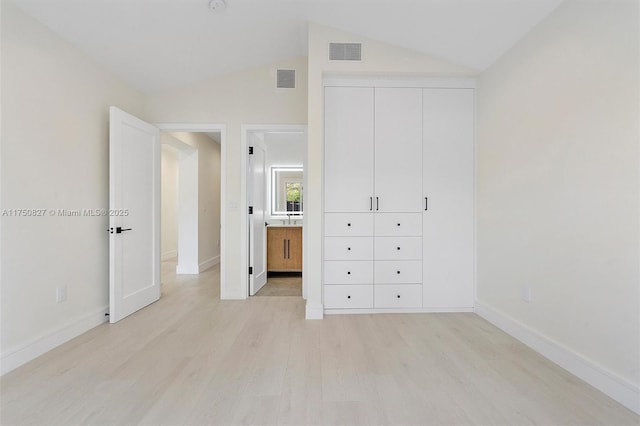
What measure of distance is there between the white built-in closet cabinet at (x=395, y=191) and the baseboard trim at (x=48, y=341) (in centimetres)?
207

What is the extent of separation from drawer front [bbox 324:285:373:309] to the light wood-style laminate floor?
0.24 metres

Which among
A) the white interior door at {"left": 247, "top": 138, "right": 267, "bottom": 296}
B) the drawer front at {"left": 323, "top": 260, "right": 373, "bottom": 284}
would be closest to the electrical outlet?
the white interior door at {"left": 247, "top": 138, "right": 267, "bottom": 296}

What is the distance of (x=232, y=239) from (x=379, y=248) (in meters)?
1.70

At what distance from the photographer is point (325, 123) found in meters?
2.95

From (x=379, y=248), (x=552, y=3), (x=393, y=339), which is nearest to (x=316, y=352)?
(x=393, y=339)

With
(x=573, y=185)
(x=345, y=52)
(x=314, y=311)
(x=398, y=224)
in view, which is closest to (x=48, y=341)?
(x=314, y=311)

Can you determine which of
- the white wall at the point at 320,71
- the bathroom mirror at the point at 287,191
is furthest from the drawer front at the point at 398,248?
the bathroom mirror at the point at 287,191

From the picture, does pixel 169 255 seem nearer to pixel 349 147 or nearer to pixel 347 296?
pixel 347 296

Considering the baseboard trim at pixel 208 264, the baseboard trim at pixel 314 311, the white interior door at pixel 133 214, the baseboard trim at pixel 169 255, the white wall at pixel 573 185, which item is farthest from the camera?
the baseboard trim at pixel 169 255

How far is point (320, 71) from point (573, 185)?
217 cm

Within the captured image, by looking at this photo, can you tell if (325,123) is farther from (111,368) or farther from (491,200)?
(111,368)

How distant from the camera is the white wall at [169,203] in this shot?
6.34 meters

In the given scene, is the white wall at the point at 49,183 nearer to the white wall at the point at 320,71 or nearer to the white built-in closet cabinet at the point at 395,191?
the white wall at the point at 320,71

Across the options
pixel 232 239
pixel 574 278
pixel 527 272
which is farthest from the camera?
pixel 232 239
